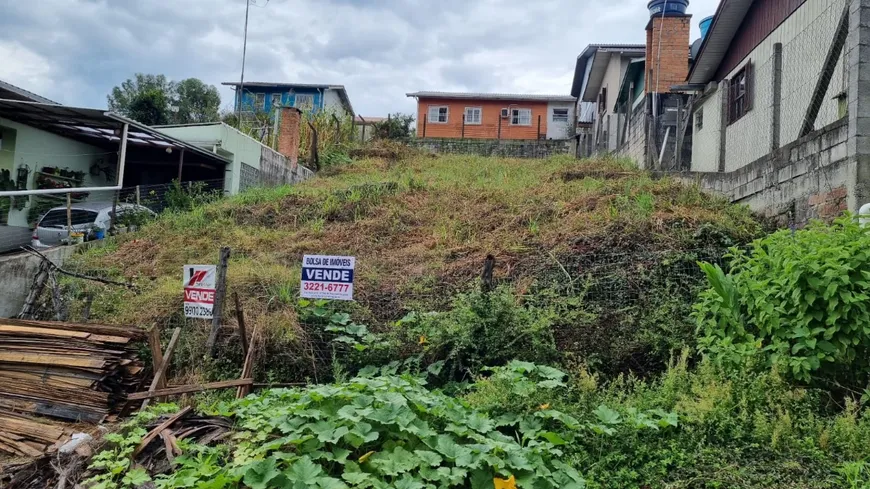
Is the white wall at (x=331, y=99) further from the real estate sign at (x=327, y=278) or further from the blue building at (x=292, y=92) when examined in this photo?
the real estate sign at (x=327, y=278)

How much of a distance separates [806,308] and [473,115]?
1014 inches

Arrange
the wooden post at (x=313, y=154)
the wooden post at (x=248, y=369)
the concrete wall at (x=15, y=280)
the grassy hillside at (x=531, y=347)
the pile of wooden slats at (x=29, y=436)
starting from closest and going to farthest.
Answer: the grassy hillside at (x=531, y=347) → the pile of wooden slats at (x=29, y=436) → the wooden post at (x=248, y=369) → the concrete wall at (x=15, y=280) → the wooden post at (x=313, y=154)

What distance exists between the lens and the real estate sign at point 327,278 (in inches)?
221

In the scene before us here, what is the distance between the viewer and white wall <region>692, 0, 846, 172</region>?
647cm

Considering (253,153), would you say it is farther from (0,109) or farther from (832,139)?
(832,139)

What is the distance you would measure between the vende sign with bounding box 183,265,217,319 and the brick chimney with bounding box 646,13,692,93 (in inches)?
437

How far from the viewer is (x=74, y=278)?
7609 mm

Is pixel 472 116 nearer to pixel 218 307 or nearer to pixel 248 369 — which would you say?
pixel 218 307

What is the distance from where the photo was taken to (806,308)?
12.8 ft

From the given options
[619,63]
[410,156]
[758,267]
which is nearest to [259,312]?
[758,267]

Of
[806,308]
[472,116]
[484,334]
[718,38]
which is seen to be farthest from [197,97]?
[806,308]

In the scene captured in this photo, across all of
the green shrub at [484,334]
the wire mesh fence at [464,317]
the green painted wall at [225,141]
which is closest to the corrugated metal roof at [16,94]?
the green painted wall at [225,141]

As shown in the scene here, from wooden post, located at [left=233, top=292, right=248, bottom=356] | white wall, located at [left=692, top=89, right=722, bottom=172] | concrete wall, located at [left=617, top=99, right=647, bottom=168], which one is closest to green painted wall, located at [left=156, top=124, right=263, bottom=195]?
wooden post, located at [left=233, top=292, right=248, bottom=356]

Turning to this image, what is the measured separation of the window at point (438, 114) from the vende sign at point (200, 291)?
24215 millimetres
